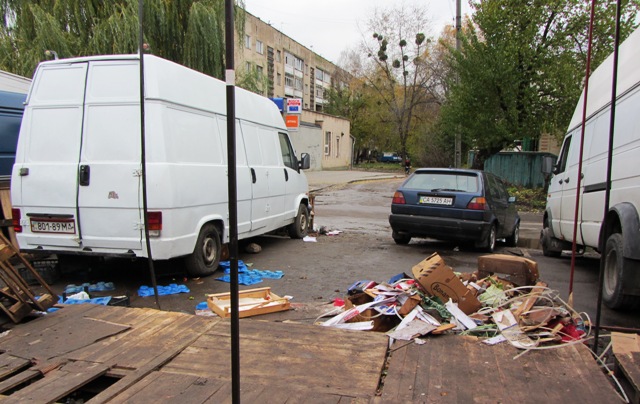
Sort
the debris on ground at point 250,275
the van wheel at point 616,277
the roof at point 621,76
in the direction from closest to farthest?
the van wheel at point 616,277, the roof at point 621,76, the debris on ground at point 250,275

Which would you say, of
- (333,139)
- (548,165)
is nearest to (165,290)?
(548,165)

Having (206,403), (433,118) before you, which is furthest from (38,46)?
(433,118)

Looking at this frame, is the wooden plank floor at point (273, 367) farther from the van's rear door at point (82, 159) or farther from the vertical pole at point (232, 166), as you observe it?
the van's rear door at point (82, 159)

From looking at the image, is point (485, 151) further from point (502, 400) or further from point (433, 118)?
point (433, 118)

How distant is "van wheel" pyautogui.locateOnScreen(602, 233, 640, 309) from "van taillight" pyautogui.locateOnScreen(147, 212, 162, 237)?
15.4 ft

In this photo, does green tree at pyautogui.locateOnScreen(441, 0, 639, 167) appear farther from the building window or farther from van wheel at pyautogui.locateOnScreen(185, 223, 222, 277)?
the building window

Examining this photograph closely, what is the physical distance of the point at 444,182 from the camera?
799 centimetres

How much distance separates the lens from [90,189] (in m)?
5.02

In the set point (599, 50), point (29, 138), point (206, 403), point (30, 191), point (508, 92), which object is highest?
point (599, 50)

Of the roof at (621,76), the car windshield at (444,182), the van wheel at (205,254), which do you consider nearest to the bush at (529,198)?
the car windshield at (444,182)

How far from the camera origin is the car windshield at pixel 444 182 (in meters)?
7.82

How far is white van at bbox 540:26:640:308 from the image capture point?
4.31 m

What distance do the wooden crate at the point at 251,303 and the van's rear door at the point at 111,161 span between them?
1.27 metres

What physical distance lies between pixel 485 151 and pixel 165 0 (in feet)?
46.1
